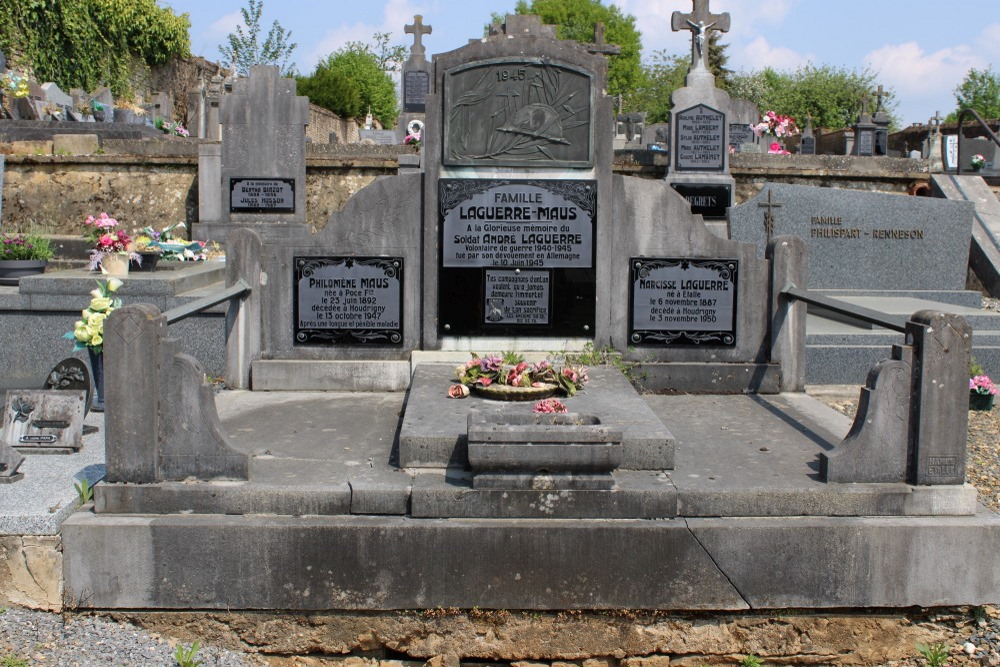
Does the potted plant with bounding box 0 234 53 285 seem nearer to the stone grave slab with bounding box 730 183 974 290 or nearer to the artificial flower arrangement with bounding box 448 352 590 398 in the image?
the artificial flower arrangement with bounding box 448 352 590 398

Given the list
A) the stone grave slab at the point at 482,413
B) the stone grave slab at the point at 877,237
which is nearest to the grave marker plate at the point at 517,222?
the stone grave slab at the point at 482,413

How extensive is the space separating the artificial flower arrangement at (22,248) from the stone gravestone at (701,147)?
378 inches

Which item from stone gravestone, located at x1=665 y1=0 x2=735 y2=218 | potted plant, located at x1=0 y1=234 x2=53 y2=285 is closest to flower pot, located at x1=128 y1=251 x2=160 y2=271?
potted plant, located at x1=0 y1=234 x2=53 y2=285

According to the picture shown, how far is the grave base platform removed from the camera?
4047 millimetres

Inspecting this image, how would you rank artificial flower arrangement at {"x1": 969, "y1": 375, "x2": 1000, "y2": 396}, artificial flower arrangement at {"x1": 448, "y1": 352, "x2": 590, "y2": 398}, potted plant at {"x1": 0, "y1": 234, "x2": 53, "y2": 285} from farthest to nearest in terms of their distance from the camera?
potted plant at {"x1": 0, "y1": 234, "x2": 53, "y2": 285} < artificial flower arrangement at {"x1": 969, "y1": 375, "x2": 1000, "y2": 396} < artificial flower arrangement at {"x1": 448, "y1": 352, "x2": 590, "y2": 398}

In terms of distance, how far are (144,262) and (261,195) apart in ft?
18.4

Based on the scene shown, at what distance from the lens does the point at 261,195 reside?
14281 millimetres

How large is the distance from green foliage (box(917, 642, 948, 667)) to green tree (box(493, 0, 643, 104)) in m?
60.1

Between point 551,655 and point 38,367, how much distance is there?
5941 mm

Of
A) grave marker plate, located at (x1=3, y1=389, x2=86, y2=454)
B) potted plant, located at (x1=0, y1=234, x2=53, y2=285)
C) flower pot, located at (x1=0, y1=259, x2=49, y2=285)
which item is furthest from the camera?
potted plant, located at (x1=0, y1=234, x2=53, y2=285)

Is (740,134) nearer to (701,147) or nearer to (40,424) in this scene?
(701,147)

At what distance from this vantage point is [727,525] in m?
4.10

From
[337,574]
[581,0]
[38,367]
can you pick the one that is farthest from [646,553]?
[581,0]

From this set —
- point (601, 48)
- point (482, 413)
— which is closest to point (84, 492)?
point (482, 413)
